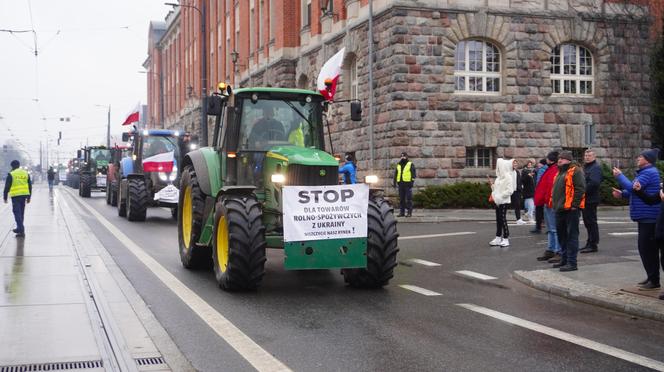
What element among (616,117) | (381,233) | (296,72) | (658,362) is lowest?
(658,362)

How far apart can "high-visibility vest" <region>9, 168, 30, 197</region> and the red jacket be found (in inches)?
438

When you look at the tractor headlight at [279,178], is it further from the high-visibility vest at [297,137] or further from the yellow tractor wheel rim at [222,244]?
the high-visibility vest at [297,137]

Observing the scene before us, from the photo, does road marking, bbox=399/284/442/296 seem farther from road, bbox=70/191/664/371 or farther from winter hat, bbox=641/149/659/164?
winter hat, bbox=641/149/659/164

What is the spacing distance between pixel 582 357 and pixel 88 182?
3739 centimetres

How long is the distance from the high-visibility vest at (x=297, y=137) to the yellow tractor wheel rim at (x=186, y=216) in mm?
2609

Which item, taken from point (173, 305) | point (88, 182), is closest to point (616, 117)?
point (173, 305)

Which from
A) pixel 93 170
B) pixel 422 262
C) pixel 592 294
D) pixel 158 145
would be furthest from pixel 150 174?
pixel 93 170

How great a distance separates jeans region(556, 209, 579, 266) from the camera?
36.2 ft

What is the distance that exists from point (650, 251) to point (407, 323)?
12.1ft

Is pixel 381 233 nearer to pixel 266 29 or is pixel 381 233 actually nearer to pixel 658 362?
pixel 658 362

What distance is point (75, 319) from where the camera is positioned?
7.42 m

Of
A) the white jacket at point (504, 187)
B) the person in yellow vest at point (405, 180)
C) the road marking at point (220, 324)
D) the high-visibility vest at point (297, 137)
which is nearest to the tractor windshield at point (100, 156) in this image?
the person in yellow vest at point (405, 180)

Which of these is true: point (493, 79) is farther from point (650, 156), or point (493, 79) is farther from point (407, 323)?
point (407, 323)

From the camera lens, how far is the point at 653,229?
29.8 ft
